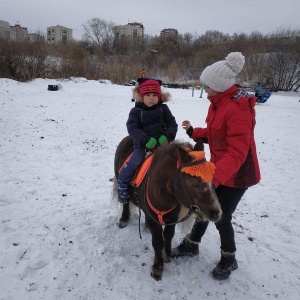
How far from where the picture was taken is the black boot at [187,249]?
2.88m

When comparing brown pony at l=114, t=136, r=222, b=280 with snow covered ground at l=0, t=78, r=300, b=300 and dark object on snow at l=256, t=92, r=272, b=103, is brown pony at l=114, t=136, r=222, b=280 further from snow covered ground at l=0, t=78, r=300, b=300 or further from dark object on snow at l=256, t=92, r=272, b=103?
dark object on snow at l=256, t=92, r=272, b=103

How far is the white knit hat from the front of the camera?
2160 millimetres

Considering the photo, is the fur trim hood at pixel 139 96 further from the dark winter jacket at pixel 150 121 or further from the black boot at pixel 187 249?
the black boot at pixel 187 249

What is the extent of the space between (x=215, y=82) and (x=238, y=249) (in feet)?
6.97

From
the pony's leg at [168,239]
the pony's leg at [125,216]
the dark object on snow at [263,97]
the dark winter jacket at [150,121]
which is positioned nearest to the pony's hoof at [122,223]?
the pony's leg at [125,216]

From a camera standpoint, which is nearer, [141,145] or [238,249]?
[141,145]

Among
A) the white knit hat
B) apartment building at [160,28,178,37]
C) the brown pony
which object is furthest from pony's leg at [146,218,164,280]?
apartment building at [160,28,178,37]

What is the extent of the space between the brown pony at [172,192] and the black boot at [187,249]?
0.14 metres

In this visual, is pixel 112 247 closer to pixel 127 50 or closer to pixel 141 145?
pixel 141 145

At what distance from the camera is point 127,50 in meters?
48.4

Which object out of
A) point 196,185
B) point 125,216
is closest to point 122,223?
point 125,216

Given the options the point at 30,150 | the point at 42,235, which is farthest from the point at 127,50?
the point at 42,235

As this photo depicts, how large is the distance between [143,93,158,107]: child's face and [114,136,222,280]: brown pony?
0.76 metres

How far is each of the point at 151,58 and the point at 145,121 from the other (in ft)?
143
